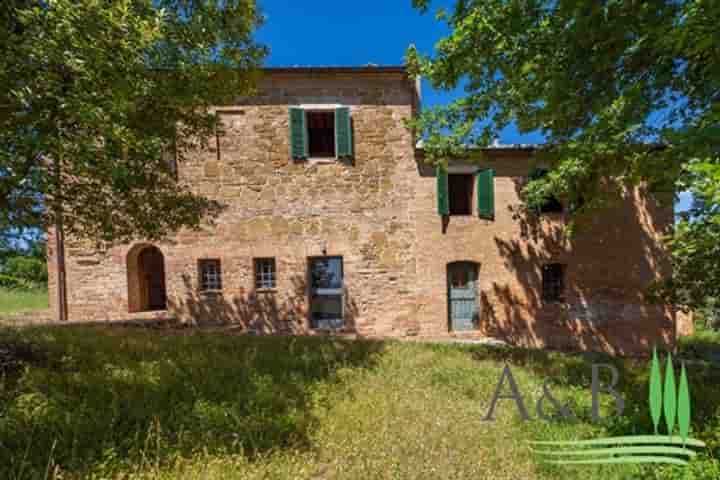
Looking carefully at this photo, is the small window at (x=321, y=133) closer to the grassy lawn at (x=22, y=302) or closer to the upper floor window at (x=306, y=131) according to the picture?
the upper floor window at (x=306, y=131)

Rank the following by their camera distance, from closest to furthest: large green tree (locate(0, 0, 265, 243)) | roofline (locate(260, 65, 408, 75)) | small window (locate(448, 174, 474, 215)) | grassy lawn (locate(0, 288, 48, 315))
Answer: large green tree (locate(0, 0, 265, 243)) → roofline (locate(260, 65, 408, 75)) → small window (locate(448, 174, 474, 215)) → grassy lawn (locate(0, 288, 48, 315))

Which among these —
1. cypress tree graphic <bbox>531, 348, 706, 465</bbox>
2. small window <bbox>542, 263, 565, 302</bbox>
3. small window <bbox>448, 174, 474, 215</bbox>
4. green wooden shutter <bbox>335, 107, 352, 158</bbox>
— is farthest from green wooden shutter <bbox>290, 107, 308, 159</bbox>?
small window <bbox>542, 263, 565, 302</bbox>

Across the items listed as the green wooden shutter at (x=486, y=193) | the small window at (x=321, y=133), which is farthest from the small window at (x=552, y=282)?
the small window at (x=321, y=133)

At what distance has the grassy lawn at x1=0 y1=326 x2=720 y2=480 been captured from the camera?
2.63 m

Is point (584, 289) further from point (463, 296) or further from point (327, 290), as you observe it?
point (327, 290)

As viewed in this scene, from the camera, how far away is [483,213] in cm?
865

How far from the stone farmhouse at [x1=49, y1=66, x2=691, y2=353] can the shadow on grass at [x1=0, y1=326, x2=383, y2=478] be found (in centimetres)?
300

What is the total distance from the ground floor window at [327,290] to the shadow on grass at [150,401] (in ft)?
10.1

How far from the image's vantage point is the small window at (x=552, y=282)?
906cm

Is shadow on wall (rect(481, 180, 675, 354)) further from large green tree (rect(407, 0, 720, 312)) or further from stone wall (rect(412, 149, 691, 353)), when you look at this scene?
large green tree (rect(407, 0, 720, 312))

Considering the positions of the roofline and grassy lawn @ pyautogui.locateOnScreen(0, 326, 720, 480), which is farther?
the roofline

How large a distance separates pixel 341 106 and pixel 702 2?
23.7 ft

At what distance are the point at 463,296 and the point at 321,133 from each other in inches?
281

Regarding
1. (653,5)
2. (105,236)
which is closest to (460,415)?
(653,5)
